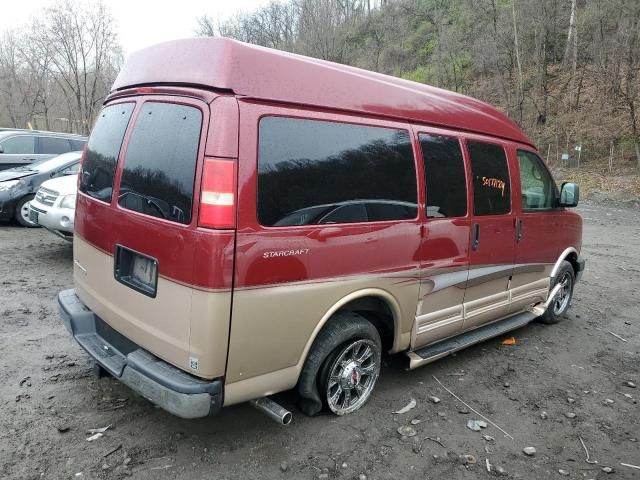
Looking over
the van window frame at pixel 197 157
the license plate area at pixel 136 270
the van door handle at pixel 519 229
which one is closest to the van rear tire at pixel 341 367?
the license plate area at pixel 136 270

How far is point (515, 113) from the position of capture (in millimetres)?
26500

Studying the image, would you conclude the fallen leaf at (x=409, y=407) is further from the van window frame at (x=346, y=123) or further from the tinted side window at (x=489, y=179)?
the tinted side window at (x=489, y=179)

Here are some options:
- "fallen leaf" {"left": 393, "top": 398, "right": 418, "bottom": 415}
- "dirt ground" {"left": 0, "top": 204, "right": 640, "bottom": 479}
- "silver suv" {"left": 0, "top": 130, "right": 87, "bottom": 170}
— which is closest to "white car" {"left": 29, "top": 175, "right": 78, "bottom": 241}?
"dirt ground" {"left": 0, "top": 204, "right": 640, "bottom": 479}

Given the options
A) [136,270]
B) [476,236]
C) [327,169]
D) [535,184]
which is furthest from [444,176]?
[136,270]

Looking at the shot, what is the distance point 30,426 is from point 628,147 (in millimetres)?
23955

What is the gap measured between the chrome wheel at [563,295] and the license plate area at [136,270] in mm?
4636

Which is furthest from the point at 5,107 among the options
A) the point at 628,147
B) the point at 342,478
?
the point at 342,478

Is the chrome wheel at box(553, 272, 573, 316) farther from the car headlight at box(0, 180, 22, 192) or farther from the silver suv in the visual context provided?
the silver suv

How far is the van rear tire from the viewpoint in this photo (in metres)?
3.12

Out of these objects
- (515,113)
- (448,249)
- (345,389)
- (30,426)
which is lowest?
(30,426)

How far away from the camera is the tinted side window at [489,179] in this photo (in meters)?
4.11

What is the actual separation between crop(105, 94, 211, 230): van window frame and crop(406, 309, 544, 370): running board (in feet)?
6.92

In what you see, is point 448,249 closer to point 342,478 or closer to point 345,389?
point 345,389

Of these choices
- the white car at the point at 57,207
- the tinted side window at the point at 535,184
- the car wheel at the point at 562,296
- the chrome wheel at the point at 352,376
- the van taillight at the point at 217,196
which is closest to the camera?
the van taillight at the point at 217,196
